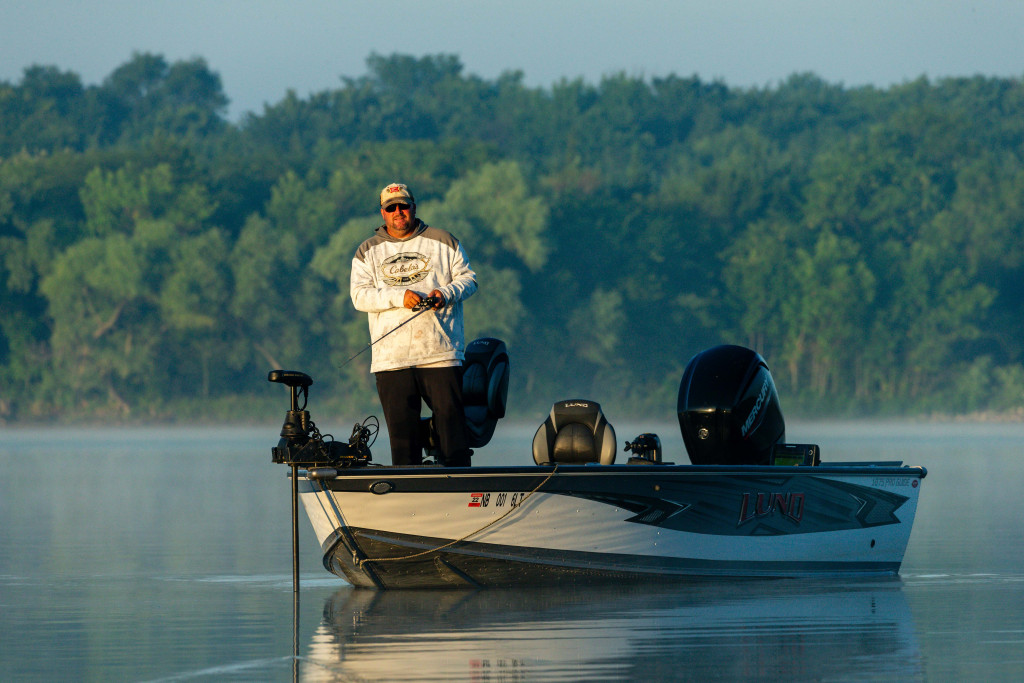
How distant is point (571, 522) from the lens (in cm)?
886

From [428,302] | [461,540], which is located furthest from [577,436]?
[428,302]

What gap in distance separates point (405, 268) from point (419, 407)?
709 millimetres

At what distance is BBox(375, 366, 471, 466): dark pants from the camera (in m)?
8.57

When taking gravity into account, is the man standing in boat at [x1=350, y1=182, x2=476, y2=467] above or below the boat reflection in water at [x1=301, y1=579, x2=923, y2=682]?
above

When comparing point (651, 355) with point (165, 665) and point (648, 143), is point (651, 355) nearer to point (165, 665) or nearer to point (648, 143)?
point (648, 143)

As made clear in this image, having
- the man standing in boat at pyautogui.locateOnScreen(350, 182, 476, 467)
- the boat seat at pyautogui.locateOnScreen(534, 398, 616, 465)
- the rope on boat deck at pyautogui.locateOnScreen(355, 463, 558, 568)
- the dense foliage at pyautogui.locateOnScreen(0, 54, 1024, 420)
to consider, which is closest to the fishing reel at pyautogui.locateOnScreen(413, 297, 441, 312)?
the man standing in boat at pyautogui.locateOnScreen(350, 182, 476, 467)

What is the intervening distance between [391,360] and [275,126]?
8358cm

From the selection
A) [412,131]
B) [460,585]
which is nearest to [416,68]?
[412,131]

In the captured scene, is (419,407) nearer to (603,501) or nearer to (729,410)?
(603,501)

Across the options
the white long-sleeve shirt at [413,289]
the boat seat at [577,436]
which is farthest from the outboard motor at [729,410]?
the white long-sleeve shirt at [413,289]

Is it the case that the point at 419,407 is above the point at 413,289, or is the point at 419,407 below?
below

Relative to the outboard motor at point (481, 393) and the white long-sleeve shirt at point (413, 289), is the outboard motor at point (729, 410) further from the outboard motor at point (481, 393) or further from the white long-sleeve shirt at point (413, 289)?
the white long-sleeve shirt at point (413, 289)

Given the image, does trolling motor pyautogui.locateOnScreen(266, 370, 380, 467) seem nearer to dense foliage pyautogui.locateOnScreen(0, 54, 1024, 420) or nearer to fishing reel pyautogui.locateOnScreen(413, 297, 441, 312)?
fishing reel pyautogui.locateOnScreen(413, 297, 441, 312)

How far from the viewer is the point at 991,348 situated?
210ft
